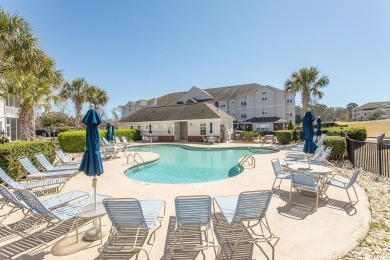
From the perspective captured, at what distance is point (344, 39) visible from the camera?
15.3 metres

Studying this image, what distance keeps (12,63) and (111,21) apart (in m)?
8.53

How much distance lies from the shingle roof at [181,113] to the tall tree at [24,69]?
51.7 feet

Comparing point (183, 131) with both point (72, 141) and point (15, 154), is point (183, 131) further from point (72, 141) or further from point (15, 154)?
point (15, 154)

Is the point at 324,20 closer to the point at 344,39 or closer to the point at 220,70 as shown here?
the point at 344,39

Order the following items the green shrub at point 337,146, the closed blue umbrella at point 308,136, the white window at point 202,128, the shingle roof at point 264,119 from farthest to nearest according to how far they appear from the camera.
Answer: the shingle roof at point 264,119 < the white window at point 202,128 < the green shrub at point 337,146 < the closed blue umbrella at point 308,136

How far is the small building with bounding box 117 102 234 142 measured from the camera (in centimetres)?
2744

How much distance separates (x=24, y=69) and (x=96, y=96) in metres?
23.4

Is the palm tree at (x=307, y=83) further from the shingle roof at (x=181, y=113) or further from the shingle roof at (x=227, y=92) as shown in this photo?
the shingle roof at (x=181, y=113)

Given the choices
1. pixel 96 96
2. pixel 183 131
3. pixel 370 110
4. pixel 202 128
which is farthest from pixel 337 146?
pixel 370 110

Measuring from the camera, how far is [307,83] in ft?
99.8

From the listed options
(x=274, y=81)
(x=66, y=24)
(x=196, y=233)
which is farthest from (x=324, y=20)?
(x=274, y=81)

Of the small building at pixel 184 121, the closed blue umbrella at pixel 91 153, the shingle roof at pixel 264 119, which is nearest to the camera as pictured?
the closed blue umbrella at pixel 91 153

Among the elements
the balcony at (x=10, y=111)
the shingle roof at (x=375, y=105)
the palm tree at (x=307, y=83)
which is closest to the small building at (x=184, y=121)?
the palm tree at (x=307, y=83)

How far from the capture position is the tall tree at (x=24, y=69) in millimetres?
10805
